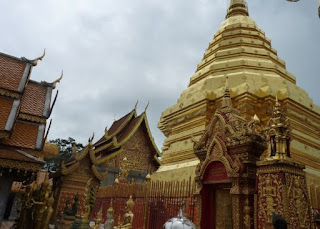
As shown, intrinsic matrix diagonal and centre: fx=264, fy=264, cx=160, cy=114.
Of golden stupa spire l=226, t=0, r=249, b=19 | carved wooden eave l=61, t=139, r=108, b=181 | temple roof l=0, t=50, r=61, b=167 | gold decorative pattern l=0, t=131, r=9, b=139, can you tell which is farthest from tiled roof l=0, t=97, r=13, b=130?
golden stupa spire l=226, t=0, r=249, b=19

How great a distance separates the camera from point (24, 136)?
290 inches

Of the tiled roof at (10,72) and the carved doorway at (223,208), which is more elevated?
the tiled roof at (10,72)

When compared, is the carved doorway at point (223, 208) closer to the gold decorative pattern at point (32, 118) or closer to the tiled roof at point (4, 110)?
the tiled roof at point (4, 110)

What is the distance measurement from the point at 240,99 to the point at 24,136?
Result: 608cm

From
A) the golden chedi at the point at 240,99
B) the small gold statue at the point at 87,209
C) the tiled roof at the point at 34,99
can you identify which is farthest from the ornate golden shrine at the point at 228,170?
the tiled roof at the point at 34,99

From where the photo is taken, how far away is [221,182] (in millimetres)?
4227

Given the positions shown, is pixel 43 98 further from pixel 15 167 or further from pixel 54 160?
pixel 54 160

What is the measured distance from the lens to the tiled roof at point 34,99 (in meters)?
8.06

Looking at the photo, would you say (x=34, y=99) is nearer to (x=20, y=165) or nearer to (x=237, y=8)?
(x=20, y=165)

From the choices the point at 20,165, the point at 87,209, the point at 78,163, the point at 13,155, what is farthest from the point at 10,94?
the point at 78,163

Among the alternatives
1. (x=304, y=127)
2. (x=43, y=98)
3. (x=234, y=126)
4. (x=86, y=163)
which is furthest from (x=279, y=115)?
(x=86, y=163)

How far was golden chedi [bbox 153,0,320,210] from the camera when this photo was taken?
716 cm

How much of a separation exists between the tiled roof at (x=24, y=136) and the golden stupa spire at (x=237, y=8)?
978cm

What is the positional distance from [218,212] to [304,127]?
15.7 ft
